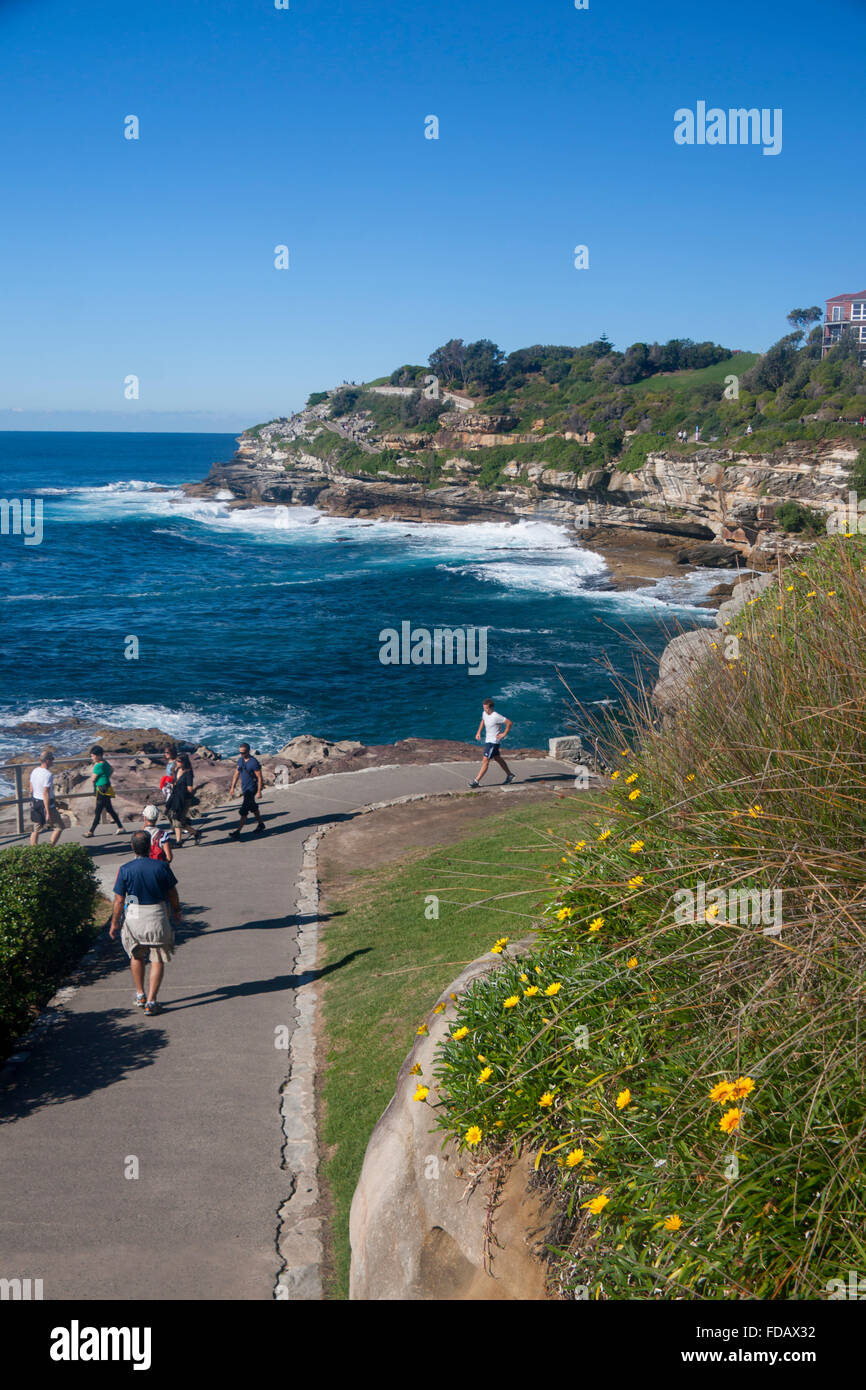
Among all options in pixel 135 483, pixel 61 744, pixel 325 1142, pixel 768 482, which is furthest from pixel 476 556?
pixel 135 483

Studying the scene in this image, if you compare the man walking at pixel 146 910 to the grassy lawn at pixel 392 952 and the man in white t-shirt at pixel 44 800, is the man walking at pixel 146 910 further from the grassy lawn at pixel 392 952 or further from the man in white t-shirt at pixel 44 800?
the man in white t-shirt at pixel 44 800

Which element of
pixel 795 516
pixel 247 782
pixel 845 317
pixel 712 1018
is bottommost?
pixel 247 782

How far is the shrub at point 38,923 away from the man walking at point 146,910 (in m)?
0.90

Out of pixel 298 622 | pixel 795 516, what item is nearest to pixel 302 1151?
pixel 298 622

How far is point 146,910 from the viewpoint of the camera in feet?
26.6

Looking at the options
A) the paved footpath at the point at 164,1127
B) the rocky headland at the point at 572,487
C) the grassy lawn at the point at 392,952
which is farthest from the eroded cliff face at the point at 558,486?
the paved footpath at the point at 164,1127

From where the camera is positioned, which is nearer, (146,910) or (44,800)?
(146,910)

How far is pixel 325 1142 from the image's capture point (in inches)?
→ 254

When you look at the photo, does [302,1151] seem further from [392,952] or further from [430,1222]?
[392,952]

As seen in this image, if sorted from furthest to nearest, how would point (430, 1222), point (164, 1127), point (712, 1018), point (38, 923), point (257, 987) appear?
point (257, 987) < point (38, 923) < point (164, 1127) < point (430, 1222) < point (712, 1018)

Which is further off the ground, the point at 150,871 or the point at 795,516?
the point at 795,516

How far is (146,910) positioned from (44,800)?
7.21 metres
